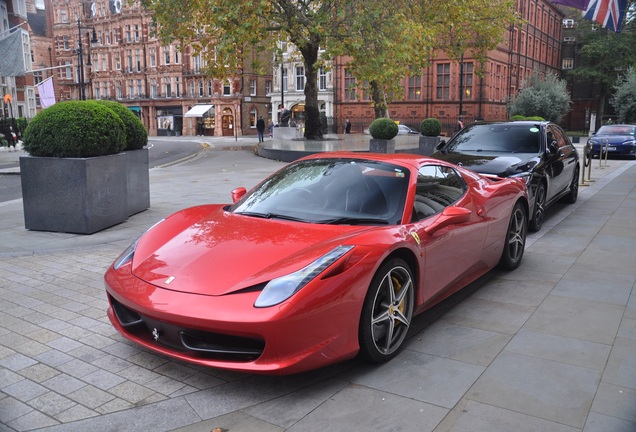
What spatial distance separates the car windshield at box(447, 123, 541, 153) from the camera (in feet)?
31.2

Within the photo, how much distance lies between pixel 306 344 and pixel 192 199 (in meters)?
8.72

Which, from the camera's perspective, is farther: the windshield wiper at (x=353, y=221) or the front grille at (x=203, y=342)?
the windshield wiper at (x=353, y=221)

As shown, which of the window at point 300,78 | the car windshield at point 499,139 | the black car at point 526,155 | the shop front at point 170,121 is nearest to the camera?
the black car at point 526,155

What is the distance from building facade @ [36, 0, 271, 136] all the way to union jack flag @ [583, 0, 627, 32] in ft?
158

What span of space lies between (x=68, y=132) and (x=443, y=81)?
47.1 meters

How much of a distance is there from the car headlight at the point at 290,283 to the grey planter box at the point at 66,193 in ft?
17.4

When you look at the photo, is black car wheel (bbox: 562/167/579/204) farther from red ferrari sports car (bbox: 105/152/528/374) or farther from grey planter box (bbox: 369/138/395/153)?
grey planter box (bbox: 369/138/395/153)

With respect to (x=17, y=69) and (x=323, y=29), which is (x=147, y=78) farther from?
(x=323, y=29)

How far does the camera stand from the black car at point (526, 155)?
850 cm

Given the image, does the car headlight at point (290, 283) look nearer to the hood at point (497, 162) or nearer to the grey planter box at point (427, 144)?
the hood at point (497, 162)

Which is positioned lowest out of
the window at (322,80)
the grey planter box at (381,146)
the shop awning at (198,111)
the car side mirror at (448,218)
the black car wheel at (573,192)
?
the black car wheel at (573,192)

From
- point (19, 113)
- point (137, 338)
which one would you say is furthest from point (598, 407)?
point (19, 113)

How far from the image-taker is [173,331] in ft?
11.3

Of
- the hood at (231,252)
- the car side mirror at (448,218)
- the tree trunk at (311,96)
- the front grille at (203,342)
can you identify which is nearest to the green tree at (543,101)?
the tree trunk at (311,96)
